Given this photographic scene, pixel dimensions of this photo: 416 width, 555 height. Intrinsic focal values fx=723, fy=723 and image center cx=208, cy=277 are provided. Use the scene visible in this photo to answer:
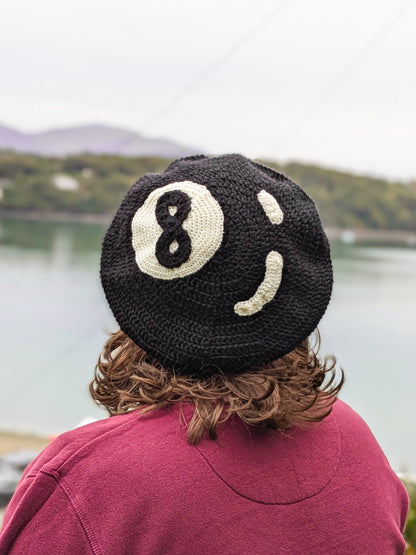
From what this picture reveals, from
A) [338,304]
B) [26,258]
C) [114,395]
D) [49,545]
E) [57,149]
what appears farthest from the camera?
[57,149]

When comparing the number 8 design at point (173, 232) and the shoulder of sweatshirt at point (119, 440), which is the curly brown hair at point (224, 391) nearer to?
the shoulder of sweatshirt at point (119, 440)

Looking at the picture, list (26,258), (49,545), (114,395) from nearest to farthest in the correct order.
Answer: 1. (49,545)
2. (114,395)
3. (26,258)

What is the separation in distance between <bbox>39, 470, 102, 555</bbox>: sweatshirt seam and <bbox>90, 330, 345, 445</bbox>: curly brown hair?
0.32 feet

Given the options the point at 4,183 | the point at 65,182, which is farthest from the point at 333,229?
the point at 4,183

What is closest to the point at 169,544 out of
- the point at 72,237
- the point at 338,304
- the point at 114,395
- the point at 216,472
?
the point at 216,472

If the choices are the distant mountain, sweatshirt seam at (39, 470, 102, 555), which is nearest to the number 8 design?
sweatshirt seam at (39, 470, 102, 555)

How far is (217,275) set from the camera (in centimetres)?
68

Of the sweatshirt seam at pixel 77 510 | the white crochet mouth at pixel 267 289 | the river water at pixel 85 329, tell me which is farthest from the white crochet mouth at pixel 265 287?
the river water at pixel 85 329

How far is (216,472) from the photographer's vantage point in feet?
2.14

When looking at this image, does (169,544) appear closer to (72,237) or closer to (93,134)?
(72,237)

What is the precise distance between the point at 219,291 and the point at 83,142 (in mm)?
7337

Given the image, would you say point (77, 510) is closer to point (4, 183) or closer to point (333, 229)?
point (333, 229)

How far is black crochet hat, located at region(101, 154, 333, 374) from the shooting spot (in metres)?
0.68

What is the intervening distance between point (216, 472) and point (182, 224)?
23 centimetres
